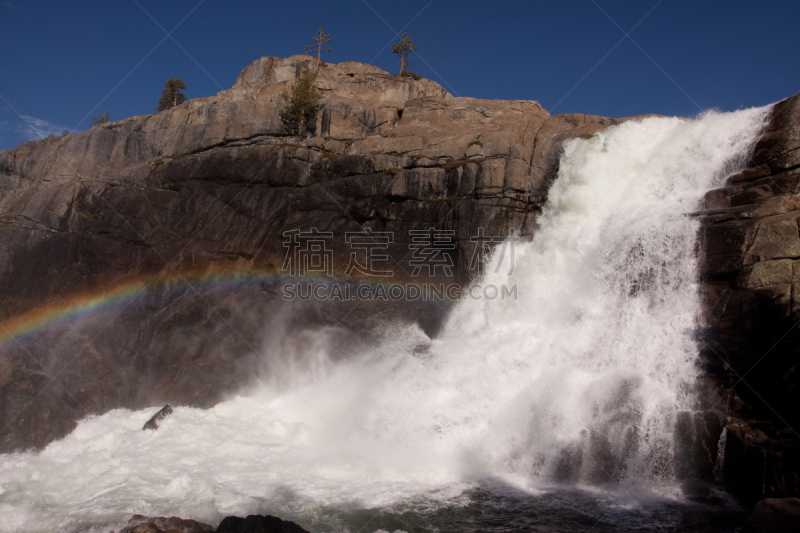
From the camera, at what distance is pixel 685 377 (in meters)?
17.1

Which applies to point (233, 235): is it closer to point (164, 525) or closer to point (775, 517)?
point (164, 525)

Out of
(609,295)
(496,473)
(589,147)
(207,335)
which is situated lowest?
(496,473)

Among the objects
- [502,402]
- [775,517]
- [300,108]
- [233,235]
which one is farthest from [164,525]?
[300,108]

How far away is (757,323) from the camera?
53.3 feet

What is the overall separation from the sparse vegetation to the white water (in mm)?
15100

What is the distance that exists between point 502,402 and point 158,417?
16647mm

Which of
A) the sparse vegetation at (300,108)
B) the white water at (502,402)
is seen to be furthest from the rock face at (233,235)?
the white water at (502,402)

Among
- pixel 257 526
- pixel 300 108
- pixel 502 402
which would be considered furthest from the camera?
pixel 300 108

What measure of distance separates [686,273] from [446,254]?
40.2ft

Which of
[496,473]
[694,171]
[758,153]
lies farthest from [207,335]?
[758,153]

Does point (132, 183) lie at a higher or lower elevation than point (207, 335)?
higher

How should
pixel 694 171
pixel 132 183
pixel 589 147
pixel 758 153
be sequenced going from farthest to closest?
pixel 132 183 < pixel 589 147 < pixel 694 171 < pixel 758 153

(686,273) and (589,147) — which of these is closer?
(686,273)

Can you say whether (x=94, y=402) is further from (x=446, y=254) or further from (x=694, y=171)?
(x=694, y=171)
